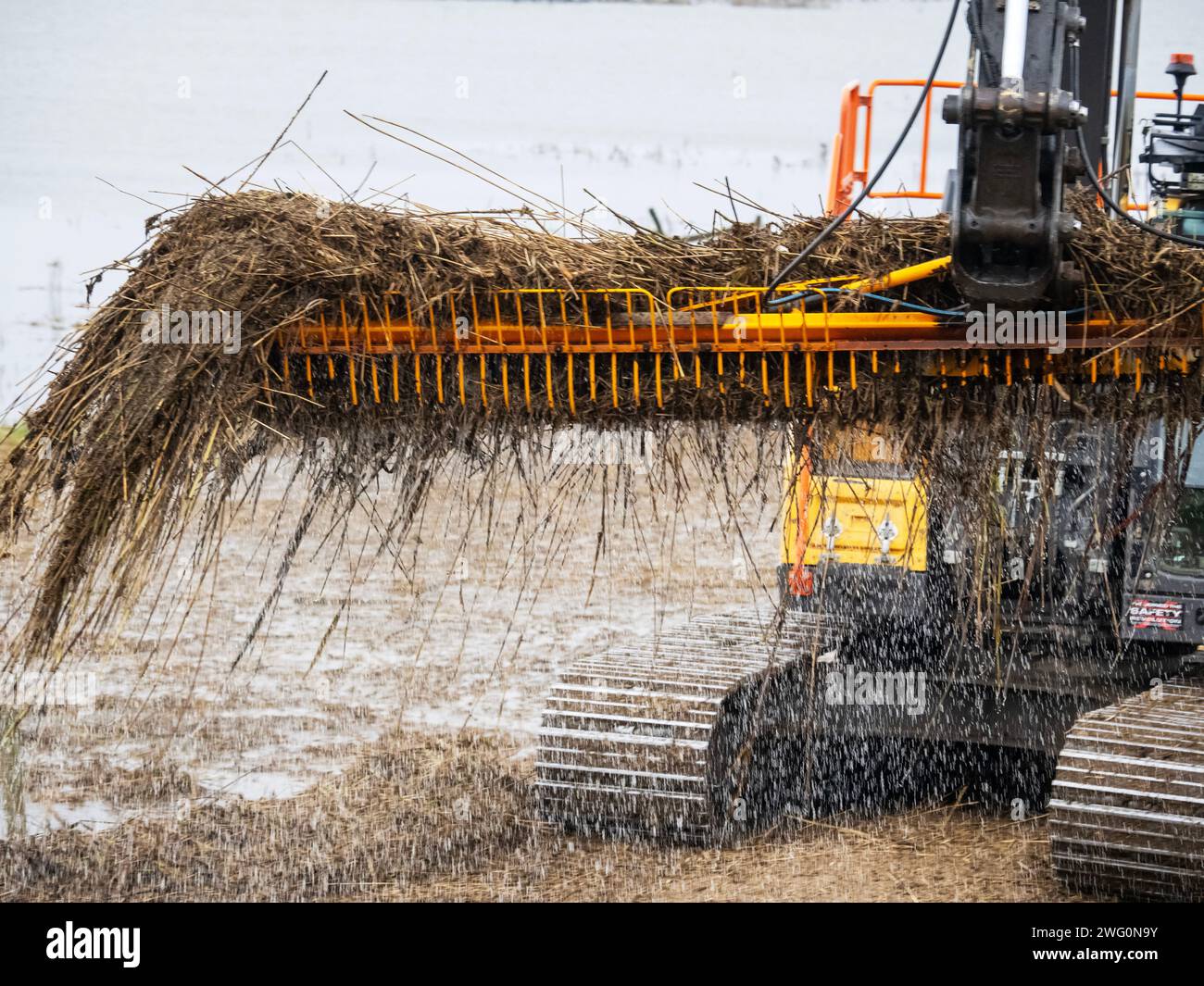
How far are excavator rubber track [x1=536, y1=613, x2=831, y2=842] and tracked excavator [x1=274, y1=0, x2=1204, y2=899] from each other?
11 mm

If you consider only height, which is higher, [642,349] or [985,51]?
[985,51]

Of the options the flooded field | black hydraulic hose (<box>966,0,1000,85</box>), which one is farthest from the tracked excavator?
the flooded field

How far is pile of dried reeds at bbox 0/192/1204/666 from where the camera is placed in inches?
135

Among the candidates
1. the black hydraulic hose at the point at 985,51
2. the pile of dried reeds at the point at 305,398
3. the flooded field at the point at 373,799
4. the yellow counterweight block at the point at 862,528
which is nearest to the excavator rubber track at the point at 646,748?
the flooded field at the point at 373,799

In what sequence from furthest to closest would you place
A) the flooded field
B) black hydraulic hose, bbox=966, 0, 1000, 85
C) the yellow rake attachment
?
the flooded field, the yellow rake attachment, black hydraulic hose, bbox=966, 0, 1000, 85

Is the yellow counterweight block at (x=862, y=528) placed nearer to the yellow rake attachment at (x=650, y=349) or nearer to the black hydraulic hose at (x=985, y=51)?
the yellow rake attachment at (x=650, y=349)

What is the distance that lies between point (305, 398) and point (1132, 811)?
2793mm

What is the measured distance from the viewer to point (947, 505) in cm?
383

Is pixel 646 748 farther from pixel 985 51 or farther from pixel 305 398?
pixel 985 51

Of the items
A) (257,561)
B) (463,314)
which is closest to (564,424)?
(463,314)

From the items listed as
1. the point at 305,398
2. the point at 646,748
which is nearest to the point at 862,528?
the point at 646,748

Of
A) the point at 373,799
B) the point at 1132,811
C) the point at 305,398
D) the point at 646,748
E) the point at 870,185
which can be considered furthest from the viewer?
the point at 373,799

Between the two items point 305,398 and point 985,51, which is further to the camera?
point 305,398

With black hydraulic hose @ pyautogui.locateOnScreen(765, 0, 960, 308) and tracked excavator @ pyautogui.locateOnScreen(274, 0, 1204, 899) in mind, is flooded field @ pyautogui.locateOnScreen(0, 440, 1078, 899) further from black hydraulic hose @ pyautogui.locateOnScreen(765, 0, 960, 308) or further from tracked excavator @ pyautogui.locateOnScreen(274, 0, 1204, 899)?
black hydraulic hose @ pyautogui.locateOnScreen(765, 0, 960, 308)
